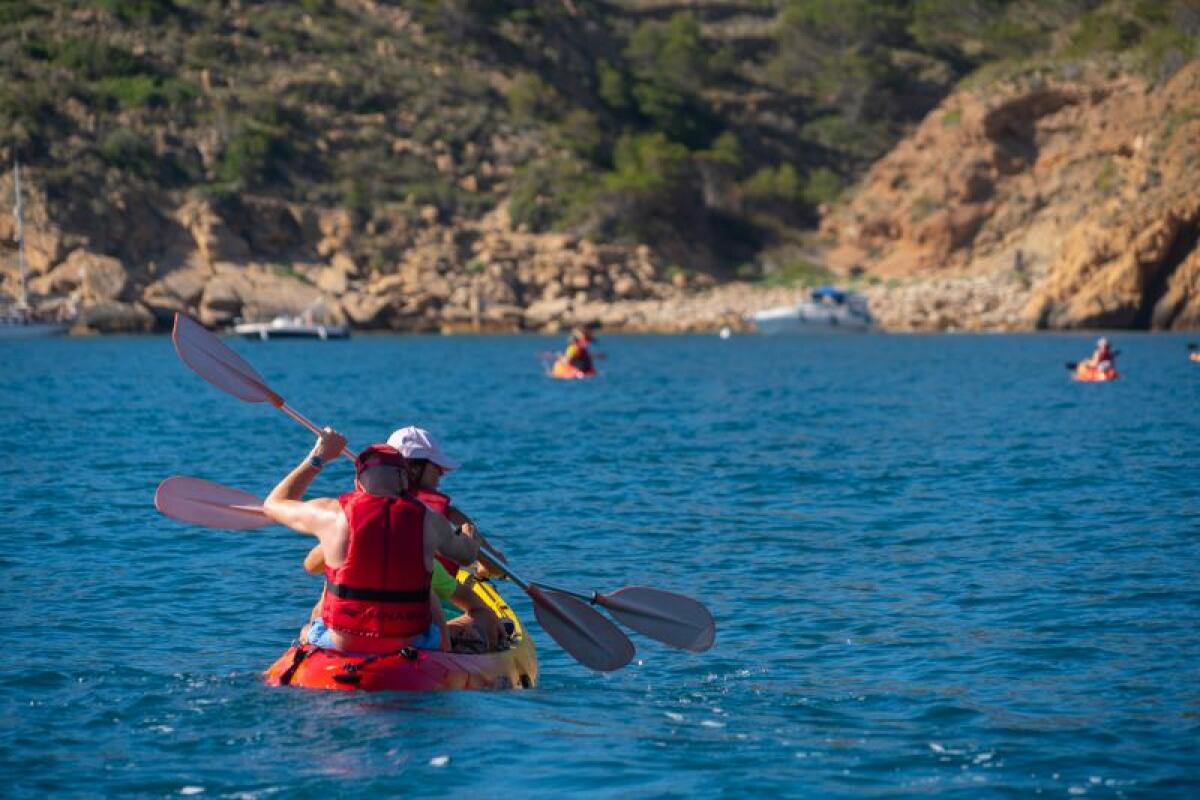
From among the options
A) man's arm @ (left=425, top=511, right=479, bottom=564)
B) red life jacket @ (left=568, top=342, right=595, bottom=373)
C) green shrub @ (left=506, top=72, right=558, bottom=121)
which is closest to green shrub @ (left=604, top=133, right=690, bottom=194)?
green shrub @ (left=506, top=72, right=558, bottom=121)

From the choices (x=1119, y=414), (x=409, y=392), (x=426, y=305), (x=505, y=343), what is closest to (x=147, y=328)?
(x=426, y=305)

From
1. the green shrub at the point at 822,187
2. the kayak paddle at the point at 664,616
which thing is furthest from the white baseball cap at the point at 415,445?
the green shrub at the point at 822,187

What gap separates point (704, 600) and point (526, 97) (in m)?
75.2

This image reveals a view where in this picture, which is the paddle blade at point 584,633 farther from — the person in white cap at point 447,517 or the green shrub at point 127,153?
the green shrub at point 127,153

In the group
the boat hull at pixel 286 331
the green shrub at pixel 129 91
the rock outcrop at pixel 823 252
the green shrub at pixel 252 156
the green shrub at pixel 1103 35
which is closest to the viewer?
the rock outcrop at pixel 823 252

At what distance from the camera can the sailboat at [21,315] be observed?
65.2 metres

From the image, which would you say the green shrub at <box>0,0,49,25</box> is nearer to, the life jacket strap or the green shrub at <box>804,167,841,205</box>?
the green shrub at <box>804,167,841,205</box>

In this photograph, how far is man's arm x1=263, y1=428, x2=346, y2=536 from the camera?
9211mm

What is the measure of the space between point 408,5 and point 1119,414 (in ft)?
227

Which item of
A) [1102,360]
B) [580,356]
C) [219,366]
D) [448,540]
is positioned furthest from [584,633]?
[580,356]

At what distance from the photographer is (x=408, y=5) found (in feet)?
303

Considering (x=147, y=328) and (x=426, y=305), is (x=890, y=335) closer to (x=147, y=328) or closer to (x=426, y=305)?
(x=426, y=305)

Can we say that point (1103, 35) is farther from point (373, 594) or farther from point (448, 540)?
point (373, 594)

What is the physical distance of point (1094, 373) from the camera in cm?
3788
